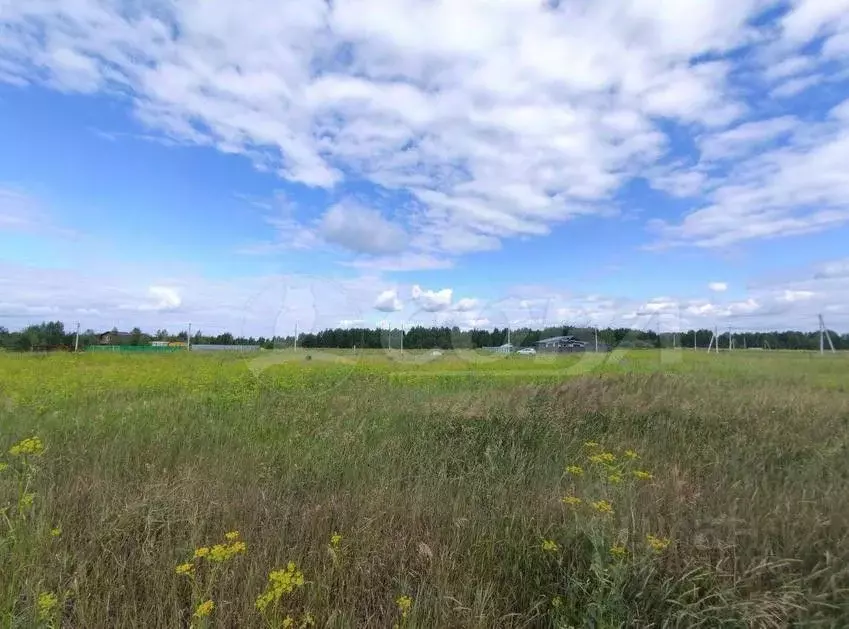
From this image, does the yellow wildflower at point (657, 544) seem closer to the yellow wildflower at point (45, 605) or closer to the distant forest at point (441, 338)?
the yellow wildflower at point (45, 605)

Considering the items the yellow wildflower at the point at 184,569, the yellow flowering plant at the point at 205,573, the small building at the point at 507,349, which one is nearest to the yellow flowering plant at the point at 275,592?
the yellow flowering plant at the point at 205,573

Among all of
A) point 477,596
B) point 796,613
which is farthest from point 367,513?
point 796,613

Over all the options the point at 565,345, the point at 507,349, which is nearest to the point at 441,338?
the point at 507,349

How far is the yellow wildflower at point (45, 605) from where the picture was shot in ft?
6.56

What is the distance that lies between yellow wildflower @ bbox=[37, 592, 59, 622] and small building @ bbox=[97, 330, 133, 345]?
179 feet

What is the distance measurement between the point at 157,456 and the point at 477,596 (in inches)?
147

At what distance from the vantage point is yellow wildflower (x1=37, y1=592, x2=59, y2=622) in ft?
6.56

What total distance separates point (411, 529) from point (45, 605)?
184 centimetres

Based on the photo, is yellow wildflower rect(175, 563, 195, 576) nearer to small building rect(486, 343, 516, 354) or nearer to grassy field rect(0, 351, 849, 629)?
grassy field rect(0, 351, 849, 629)

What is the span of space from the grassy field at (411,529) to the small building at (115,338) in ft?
168

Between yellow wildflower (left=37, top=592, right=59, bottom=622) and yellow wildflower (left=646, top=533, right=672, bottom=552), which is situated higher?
yellow wildflower (left=646, top=533, right=672, bottom=552)

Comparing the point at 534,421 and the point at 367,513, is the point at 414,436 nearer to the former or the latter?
the point at 534,421

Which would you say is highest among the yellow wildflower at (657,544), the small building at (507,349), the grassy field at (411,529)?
the small building at (507,349)

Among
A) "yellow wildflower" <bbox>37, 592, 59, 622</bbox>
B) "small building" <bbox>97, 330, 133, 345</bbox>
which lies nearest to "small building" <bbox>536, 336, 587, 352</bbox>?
"yellow wildflower" <bbox>37, 592, 59, 622</bbox>
